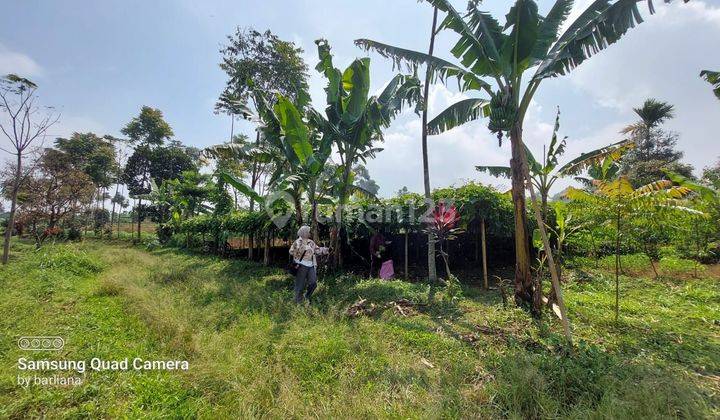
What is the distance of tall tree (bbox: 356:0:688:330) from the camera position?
4184mm

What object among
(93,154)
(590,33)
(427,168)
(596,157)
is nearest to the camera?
(590,33)

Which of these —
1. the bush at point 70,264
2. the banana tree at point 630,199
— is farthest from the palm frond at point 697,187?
the bush at point 70,264

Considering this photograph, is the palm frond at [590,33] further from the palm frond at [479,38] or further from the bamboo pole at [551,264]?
the bamboo pole at [551,264]

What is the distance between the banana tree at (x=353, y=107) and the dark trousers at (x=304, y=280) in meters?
2.43

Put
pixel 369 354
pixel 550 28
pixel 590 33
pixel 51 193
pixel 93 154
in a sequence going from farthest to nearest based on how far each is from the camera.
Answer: pixel 93 154
pixel 51 193
pixel 550 28
pixel 590 33
pixel 369 354

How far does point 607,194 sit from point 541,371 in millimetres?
3012

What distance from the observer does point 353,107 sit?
711cm

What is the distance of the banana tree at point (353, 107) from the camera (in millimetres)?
6945

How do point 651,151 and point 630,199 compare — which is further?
point 651,151

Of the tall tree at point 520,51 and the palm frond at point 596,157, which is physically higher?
the tall tree at point 520,51

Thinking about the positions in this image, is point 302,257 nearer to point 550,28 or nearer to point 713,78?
point 550,28

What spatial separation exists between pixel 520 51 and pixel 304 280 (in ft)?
17.6

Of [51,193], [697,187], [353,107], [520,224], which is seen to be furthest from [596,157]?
[51,193]

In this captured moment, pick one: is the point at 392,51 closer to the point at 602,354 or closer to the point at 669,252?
the point at 602,354
